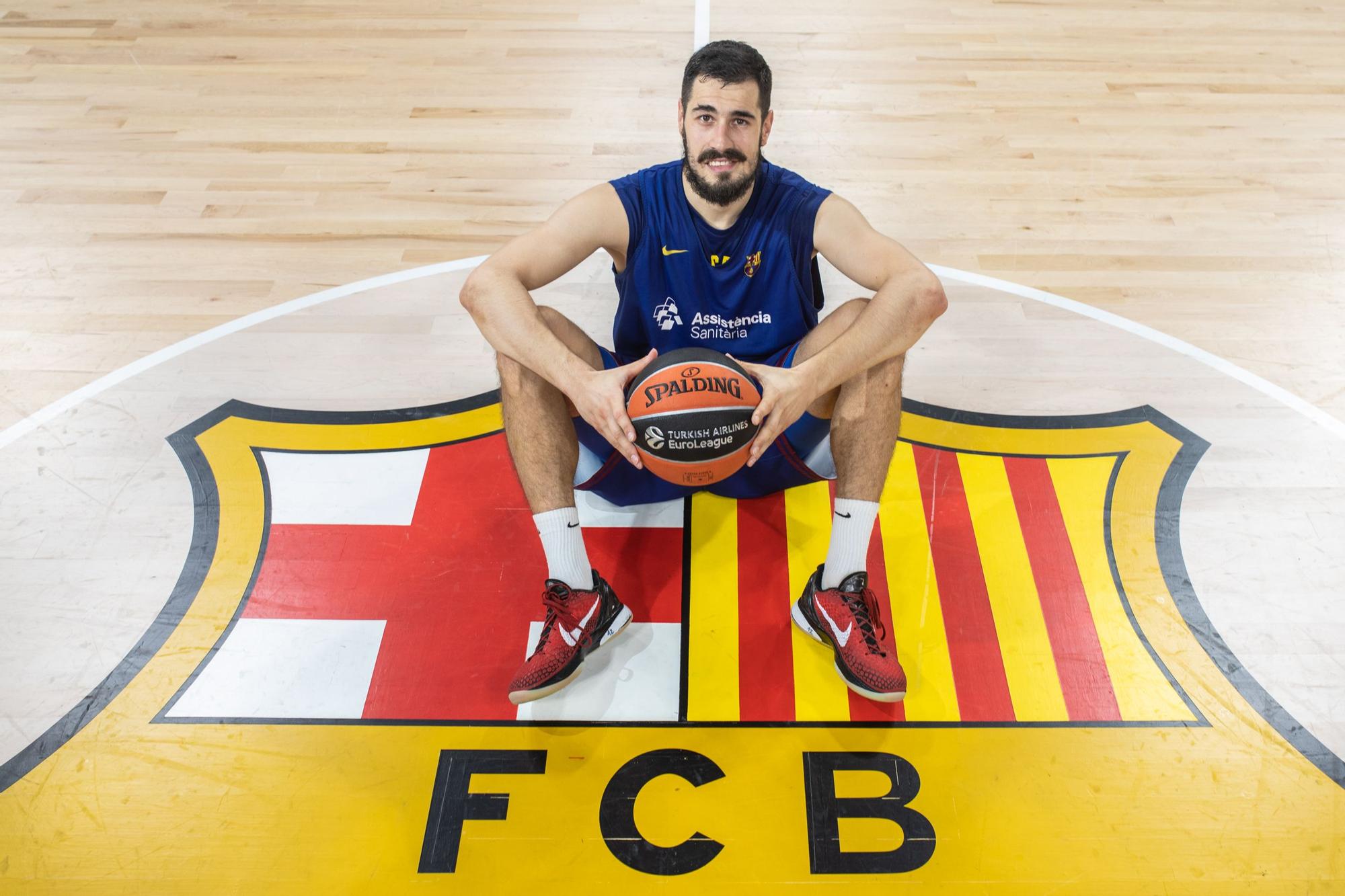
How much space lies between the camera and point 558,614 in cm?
238

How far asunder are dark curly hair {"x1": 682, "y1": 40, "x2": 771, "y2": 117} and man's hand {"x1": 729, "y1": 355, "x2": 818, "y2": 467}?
0.68 m

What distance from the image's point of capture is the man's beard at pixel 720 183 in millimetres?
2357

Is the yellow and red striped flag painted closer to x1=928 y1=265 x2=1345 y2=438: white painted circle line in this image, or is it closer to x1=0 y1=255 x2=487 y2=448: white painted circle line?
x1=928 y1=265 x2=1345 y2=438: white painted circle line

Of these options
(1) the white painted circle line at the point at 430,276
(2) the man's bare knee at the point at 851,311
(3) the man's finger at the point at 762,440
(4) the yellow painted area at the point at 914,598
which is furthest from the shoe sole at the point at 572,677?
(1) the white painted circle line at the point at 430,276

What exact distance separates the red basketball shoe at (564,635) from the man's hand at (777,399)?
57 centimetres

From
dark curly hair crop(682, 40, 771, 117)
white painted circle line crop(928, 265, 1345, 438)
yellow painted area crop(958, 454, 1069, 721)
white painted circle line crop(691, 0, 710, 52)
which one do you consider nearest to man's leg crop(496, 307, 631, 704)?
dark curly hair crop(682, 40, 771, 117)

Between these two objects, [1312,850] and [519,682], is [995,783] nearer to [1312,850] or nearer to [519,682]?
[1312,850]

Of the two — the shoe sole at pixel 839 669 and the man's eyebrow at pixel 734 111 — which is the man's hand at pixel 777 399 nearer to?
the shoe sole at pixel 839 669

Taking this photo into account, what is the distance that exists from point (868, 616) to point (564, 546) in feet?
2.55

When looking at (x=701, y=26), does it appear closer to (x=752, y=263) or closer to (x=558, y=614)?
(x=752, y=263)

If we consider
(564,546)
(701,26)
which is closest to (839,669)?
(564,546)

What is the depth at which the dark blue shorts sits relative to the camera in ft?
8.32

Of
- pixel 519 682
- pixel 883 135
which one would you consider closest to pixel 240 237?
pixel 519 682

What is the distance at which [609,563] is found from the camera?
270 centimetres
